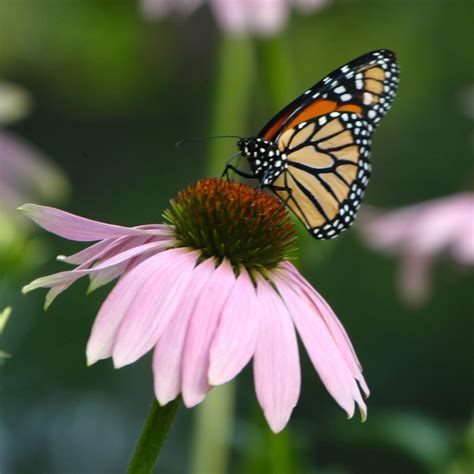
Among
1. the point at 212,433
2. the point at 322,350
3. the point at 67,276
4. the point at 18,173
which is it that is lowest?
the point at 212,433

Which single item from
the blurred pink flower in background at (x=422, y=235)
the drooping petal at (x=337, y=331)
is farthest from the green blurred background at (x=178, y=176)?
the drooping petal at (x=337, y=331)

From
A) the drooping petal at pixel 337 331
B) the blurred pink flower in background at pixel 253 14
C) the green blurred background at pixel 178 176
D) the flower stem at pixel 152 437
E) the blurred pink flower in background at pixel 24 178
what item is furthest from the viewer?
the green blurred background at pixel 178 176

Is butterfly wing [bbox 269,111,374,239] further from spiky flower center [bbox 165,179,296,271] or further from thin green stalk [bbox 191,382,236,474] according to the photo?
thin green stalk [bbox 191,382,236,474]

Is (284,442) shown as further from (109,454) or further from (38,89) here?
(38,89)

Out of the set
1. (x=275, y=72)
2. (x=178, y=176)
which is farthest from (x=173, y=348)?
(x=178, y=176)

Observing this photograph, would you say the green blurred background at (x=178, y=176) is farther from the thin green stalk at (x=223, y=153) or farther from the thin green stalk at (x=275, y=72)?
the thin green stalk at (x=275, y=72)

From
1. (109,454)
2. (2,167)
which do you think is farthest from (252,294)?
(109,454)

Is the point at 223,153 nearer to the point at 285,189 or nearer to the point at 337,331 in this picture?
the point at 285,189
